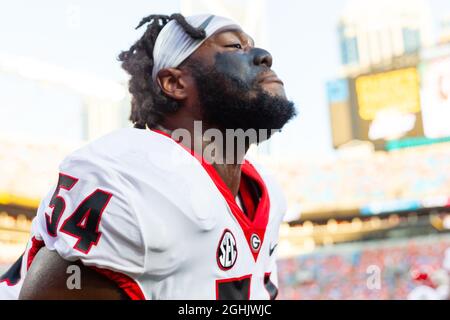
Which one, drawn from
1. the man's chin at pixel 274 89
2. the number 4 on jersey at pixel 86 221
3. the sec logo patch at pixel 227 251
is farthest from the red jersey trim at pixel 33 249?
the man's chin at pixel 274 89

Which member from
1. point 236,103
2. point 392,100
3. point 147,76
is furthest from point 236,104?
point 392,100

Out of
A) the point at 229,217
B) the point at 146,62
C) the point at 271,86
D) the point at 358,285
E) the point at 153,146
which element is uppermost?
the point at 146,62

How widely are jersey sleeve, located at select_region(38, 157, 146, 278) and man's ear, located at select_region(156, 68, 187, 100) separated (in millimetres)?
436

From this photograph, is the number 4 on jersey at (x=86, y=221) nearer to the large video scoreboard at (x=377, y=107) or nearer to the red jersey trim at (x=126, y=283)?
the red jersey trim at (x=126, y=283)

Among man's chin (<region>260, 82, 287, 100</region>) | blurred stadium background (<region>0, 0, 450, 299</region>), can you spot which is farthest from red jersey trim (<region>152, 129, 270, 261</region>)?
blurred stadium background (<region>0, 0, 450, 299</region>)

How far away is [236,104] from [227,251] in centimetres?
41

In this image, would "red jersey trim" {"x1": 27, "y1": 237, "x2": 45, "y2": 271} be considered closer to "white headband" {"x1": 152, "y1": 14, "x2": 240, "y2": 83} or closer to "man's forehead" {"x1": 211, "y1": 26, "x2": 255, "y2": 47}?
"white headband" {"x1": 152, "y1": 14, "x2": 240, "y2": 83}

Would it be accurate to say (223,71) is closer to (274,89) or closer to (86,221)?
(274,89)

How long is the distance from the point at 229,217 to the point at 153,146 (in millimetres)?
250

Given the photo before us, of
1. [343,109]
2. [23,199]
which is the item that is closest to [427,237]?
[343,109]

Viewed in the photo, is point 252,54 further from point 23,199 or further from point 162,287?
point 23,199

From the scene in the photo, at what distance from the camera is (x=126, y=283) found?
4.12ft

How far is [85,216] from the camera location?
4.07 feet
